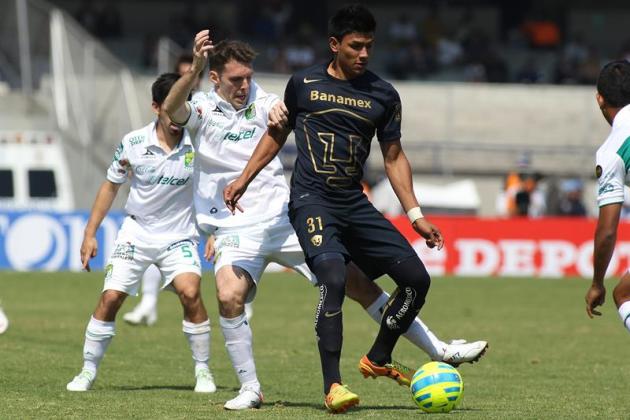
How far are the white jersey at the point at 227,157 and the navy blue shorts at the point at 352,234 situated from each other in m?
0.65

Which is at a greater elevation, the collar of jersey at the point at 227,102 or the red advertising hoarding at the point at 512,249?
the collar of jersey at the point at 227,102

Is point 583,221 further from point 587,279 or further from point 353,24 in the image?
point 353,24

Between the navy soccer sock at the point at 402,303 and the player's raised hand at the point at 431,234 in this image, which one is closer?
the player's raised hand at the point at 431,234

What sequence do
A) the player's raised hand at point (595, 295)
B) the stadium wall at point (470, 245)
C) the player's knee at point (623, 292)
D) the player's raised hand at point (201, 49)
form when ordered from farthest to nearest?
the stadium wall at point (470, 245) < the player's raised hand at point (201, 49) < the player's knee at point (623, 292) < the player's raised hand at point (595, 295)

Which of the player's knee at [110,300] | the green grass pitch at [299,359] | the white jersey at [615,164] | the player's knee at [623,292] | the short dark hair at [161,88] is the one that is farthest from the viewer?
the short dark hair at [161,88]

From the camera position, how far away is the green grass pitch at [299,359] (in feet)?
29.9

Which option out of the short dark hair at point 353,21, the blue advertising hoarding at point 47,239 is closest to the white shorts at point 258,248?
the short dark hair at point 353,21

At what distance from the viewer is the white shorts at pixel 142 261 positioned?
10156mm

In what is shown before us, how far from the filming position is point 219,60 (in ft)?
31.5

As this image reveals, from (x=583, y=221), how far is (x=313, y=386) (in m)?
15.8

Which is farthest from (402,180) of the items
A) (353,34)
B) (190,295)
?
(190,295)

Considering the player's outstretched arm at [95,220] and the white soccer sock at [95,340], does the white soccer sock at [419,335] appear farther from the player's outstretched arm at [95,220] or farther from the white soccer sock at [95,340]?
the player's outstretched arm at [95,220]

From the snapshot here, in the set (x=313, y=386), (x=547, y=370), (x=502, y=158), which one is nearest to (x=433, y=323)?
(x=547, y=370)

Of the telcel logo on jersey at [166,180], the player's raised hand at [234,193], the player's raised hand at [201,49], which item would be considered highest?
the player's raised hand at [201,49]
